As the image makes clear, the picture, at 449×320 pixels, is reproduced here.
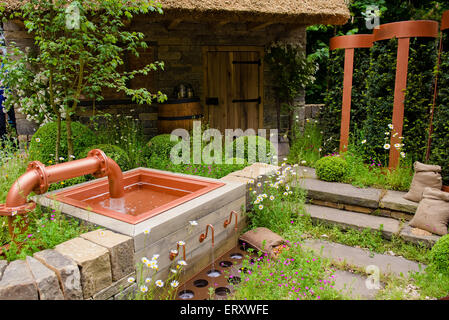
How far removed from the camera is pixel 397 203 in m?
3.73

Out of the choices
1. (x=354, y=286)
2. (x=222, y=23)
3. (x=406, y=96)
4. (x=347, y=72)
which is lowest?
(x=354, y=286)

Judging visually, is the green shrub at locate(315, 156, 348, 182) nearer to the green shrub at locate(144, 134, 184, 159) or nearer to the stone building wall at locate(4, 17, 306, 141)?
the green shrub at locate(144, 134, 184, 159)

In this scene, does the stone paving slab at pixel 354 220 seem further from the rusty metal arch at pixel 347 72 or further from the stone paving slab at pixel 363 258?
the rusty metal arch at pixel 347 72

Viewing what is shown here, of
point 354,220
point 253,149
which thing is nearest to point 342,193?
point 354,220

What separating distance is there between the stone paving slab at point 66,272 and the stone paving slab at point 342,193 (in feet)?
9.84

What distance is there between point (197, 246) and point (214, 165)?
168cm

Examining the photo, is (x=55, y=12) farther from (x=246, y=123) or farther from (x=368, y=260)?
(x=368, y=260)

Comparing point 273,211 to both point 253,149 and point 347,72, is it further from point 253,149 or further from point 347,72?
point 347,72

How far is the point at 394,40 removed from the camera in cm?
444

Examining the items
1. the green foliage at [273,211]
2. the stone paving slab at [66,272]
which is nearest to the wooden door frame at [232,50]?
the green foliage at [273,211]

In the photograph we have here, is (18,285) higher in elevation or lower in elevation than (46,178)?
lower

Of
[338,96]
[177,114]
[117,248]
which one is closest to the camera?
[117,248]

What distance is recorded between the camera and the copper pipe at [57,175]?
95.2 inches

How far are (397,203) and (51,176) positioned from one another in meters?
3.44
